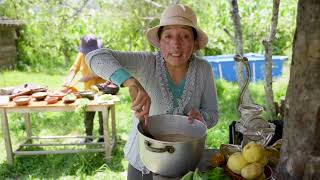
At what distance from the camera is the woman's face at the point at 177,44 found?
1587 millimetres

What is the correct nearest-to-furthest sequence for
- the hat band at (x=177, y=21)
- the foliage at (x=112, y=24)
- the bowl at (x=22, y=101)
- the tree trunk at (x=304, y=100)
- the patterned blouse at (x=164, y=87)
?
the tree trunk at (x=304, y=100) → the hat band at (x=177, y=21) → the patterned blouse at (x=164, y=87) → the bowl at (x=22, y=101) → the foliage at (x=112, y=24)

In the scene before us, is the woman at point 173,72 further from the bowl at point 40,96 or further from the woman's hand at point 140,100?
the bowl at point 40,96

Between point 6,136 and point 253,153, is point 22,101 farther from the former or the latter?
point 253,153

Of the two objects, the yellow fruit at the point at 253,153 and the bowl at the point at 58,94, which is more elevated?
the yellow fruit at the point at 253,153

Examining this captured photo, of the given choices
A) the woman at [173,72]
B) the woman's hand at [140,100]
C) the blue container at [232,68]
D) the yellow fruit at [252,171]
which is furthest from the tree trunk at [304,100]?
the blue container at [232,68]

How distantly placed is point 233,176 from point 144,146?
0.31 metres

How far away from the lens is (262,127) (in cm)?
131

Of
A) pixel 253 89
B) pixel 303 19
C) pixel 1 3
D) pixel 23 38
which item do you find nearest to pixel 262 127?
pixel 303 19

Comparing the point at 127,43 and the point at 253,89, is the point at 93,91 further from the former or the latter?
the point at 127,43

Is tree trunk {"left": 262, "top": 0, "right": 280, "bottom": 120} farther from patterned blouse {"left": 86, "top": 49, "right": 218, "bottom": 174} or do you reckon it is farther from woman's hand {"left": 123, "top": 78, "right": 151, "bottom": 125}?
woman's hand {"left": 123, "top": 78, "right": 151, "bottom": 125}

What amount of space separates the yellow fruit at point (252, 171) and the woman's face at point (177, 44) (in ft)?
2.38

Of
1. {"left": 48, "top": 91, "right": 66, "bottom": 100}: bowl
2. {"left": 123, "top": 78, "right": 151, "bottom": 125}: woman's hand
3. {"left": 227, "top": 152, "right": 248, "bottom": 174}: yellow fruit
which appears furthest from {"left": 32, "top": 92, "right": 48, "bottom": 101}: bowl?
{"left": 227, "top": 152, "right": 248, "bottom": 174}: yellow fruit

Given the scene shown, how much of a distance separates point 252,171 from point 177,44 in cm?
76

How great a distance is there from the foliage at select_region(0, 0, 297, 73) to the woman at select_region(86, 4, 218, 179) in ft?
14.6
